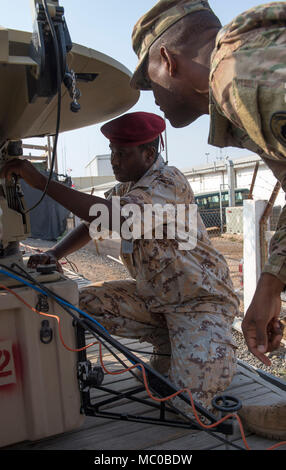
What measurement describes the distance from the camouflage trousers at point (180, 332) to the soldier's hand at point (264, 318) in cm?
69

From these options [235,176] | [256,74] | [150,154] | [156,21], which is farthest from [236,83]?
[235,176]

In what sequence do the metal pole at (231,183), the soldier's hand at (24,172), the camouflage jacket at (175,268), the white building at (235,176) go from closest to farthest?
the soldier's hand at (24,172) < the camouflage jacket at (175,268) < the white building at (235,176) < the metal pole at (231,183)

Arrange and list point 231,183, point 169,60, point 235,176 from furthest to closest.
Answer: point 235,176
point 231,183
point 169,60

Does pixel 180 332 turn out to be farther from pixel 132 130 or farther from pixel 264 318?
pixel 132 130

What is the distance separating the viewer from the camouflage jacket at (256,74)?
98 centimetres

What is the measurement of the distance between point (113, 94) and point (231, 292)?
1.35m

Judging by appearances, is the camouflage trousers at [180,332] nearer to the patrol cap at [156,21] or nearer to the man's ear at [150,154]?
the man's ear at [150,154]

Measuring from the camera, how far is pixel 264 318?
4.94 ft

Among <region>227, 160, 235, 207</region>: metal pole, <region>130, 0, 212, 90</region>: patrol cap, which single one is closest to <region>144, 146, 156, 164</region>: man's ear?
<region>130, 0, 212, 90</region>: patrol cap

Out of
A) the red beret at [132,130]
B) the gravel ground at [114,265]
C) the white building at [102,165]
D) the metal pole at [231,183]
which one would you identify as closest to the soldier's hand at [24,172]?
the red beret at [132,130]

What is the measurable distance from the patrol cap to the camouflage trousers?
1.33 meters

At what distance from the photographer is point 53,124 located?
279 centimetres

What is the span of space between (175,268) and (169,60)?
121 cm

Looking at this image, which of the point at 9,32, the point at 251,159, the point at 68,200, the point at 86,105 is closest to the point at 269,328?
the point at 68,200
